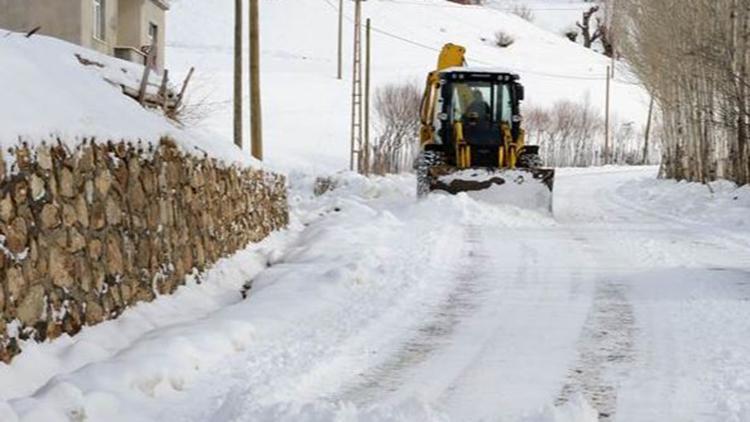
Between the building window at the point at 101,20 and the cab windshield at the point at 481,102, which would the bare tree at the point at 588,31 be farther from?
the cab windshield at the point at 481,102

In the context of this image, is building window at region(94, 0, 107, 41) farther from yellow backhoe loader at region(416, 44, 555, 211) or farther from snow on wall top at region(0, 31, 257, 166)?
snow on wall top at region(0, 31, 257, 166)

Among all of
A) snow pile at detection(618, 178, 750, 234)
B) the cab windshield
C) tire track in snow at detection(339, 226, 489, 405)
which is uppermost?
the cab windshield

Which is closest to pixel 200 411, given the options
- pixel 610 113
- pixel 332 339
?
pixel 332 339

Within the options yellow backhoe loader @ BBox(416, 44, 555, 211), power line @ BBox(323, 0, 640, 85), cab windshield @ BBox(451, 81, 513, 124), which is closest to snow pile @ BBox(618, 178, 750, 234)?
yellow backhoe loader @ BBox(416, 44, 555, 211)

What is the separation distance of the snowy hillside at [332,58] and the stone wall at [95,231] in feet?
108

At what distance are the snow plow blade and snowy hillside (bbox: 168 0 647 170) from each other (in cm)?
2492

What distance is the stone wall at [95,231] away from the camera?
582 cm

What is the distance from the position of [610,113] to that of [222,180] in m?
69.1

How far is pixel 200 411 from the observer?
5.29m

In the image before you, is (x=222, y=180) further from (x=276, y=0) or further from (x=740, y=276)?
(x=276, y=0)

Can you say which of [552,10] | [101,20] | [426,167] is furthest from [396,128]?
[552,10]

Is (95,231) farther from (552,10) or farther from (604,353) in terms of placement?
(552,10)

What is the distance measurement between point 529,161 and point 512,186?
1825 mm

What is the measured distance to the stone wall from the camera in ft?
19.1
